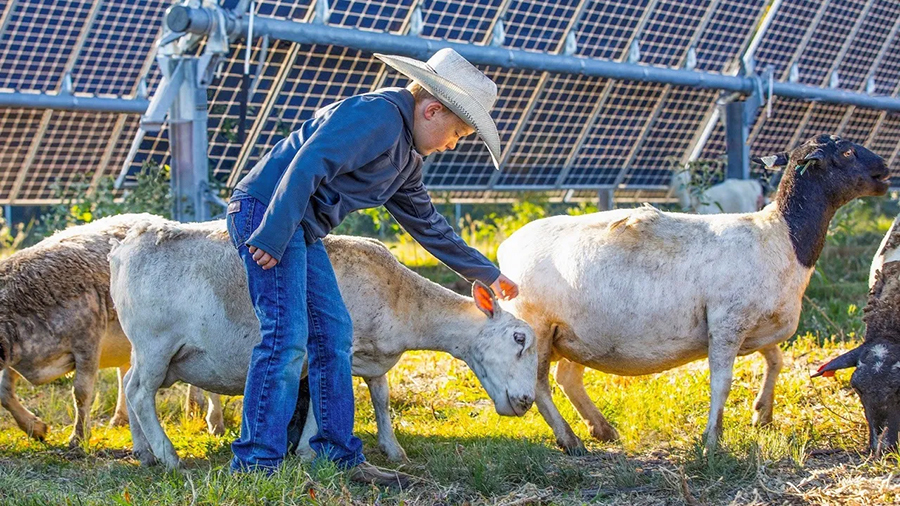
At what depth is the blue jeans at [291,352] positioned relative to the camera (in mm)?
5176

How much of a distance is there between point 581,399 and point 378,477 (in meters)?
1.84

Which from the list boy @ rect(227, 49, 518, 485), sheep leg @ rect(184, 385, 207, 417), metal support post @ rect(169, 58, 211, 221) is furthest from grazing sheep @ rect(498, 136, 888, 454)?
metal support post @ rect(169, 58, 211, 221)

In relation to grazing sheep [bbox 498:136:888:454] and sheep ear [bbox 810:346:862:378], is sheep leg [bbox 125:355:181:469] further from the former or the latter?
sheep ear [bbox 810:346:862:378]

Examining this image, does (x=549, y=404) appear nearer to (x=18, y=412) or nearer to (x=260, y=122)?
(x=18, y=412)

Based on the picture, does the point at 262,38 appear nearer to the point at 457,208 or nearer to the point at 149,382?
the point at 149,382

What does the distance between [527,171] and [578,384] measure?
6.34 metres

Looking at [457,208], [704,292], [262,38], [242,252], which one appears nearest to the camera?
[242,252]

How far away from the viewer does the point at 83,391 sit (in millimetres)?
6949

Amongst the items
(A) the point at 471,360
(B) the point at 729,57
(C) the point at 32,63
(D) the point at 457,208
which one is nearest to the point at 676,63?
(B) the point at 729,57

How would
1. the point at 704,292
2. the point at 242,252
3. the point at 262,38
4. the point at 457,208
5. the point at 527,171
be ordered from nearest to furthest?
the point at 242,252 → the point at 704,292 → the point at 262,38 → the point at 527,171 → the point at 457,208

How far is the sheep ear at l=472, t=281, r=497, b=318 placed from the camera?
6.03 metres

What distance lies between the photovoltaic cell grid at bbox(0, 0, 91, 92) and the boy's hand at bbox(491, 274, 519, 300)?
758 centimetres

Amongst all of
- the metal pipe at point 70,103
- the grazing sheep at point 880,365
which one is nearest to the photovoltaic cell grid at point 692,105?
the metal pipe at point 70,103

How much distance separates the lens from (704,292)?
638 cm
